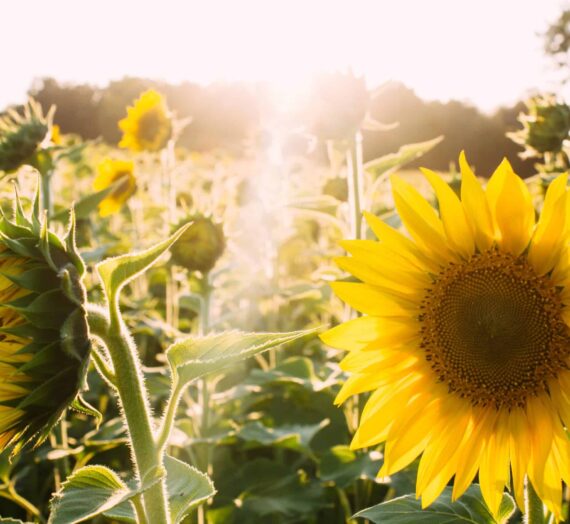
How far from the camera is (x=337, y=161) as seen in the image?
2.84m

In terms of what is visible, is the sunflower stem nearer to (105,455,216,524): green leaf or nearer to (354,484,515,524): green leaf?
(105,455,216,524): green leaf

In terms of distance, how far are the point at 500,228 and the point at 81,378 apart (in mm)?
704

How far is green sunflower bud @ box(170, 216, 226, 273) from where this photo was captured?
272 cm

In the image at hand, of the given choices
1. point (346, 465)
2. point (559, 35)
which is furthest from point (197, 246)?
point (559, 35)

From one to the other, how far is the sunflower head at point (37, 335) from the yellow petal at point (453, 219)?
582mm

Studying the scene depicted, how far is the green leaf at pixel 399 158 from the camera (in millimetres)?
1999

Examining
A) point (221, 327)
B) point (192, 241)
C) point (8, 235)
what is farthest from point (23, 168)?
point (8, 235)

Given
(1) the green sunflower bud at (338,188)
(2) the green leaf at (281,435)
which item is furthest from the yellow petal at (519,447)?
(1) the green sunflower bud at (338,188)

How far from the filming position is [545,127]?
7.17 feet

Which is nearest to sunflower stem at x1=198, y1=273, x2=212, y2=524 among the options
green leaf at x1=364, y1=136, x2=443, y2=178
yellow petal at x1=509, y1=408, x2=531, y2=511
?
green leaf at x1=364, y1=136, x2=443, y2=178

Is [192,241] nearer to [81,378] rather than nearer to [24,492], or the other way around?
[24,492]

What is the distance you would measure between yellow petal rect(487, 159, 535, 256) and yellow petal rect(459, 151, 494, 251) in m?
0.01

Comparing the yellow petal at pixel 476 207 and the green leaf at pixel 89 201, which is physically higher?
the yellow petal at pixel 476 207

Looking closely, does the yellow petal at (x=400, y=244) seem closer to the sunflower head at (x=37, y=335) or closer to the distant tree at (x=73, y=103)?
the sunflower head at (x=37, y=335)
